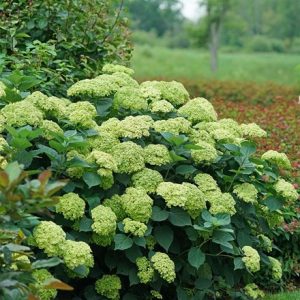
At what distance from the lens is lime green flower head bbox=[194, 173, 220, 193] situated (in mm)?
3777

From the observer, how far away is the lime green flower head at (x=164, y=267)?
3494 millimetres

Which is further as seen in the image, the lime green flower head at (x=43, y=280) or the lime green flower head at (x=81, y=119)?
the lime green flower head at (x=81, y=119)

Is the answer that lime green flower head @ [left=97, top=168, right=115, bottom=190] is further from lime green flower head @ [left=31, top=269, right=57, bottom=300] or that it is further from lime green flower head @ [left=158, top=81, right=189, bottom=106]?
lime green flower head @ [left=158, top=81, right=189, bottom=106]

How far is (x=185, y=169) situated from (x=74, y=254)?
0.89 meters

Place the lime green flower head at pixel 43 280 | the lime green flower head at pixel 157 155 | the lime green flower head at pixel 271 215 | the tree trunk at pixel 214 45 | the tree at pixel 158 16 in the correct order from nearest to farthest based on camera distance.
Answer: the lime green flower head at pixel 43 280 → the lime green flower head at pixel 157 155 → the lime green flower head at pixel 271 215 → the tree trunk at pixel 214 45 → the tree at pixel 158 16

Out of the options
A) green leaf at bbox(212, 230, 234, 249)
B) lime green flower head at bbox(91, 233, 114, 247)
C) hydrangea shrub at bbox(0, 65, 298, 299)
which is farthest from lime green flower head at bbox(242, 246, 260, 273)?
lime green flower head at bbox(91, 233, 114, 247)

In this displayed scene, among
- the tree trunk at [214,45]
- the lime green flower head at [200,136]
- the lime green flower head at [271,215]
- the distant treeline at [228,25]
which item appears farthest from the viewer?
the distant treeline at [228,25]

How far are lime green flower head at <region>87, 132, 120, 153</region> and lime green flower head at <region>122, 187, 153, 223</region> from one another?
32 cm

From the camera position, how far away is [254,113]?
7965mm

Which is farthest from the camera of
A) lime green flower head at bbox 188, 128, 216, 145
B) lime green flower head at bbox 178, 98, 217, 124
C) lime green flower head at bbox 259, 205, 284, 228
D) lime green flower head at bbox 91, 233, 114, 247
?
lime green flower head at bbox 178, 98, 217, 124

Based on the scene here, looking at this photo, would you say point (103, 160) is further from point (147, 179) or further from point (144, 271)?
point (144, 271)

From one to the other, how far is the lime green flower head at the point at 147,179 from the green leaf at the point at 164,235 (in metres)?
0.20

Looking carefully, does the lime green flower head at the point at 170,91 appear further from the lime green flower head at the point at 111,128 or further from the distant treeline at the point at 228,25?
the distant treeline at the point at 228,25

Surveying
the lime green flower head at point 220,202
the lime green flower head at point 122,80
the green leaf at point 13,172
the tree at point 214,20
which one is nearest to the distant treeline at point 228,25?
the tree at point 214,20
